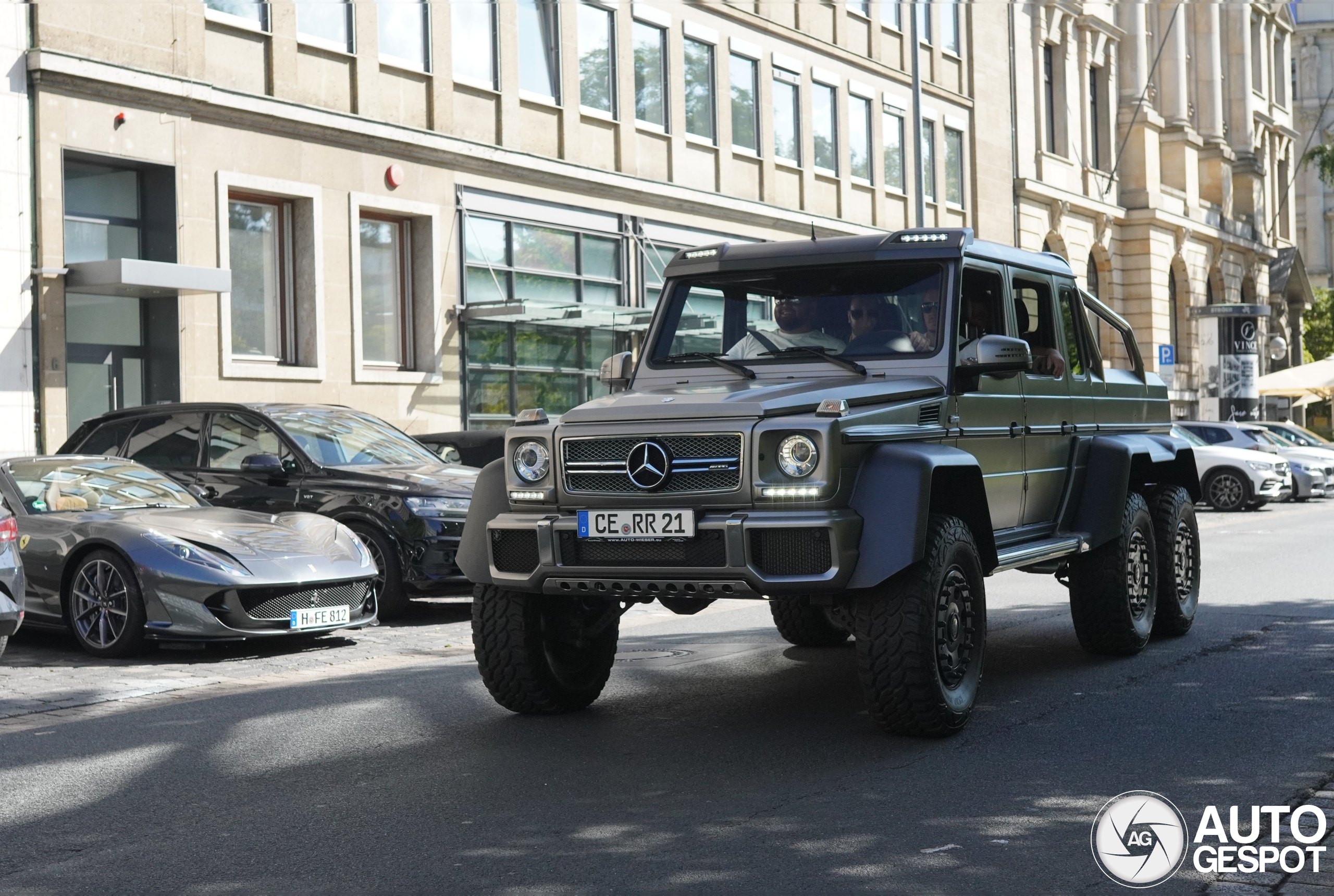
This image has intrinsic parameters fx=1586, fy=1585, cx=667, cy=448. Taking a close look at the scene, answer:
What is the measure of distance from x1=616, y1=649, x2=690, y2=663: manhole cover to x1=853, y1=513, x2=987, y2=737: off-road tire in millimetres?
2968

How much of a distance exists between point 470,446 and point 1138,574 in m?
8.68

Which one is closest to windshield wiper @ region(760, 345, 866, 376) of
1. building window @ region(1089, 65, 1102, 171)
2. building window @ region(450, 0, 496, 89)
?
building window @ region(450, 0, 496, 89)

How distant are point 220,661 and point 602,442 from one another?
14.0 ft

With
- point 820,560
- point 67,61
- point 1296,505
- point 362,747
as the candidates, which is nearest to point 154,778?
point 362,747

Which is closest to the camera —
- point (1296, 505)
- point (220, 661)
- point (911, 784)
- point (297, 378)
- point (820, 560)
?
point (911, 784)

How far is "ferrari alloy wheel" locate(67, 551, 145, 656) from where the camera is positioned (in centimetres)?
986

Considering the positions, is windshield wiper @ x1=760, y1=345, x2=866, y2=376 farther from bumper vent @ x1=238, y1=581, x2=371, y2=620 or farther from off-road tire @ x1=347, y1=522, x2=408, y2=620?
off-road tire @ x1=347, y1=522, x2=408, y2=620

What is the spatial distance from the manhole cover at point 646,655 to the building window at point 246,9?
13571 mm

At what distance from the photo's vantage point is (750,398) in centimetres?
671

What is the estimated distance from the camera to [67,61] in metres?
18.3

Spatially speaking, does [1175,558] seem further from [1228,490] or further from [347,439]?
[1228,490]

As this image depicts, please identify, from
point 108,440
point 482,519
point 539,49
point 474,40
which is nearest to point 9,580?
point 482,519

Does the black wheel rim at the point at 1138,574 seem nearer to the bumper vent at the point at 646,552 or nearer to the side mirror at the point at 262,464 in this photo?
the bumper vent at the point at 646,552

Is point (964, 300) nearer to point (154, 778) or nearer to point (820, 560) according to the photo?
point (820, 560)
